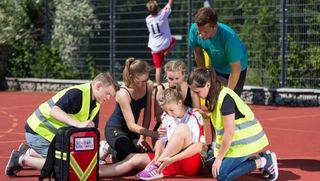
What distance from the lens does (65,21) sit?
21234mm

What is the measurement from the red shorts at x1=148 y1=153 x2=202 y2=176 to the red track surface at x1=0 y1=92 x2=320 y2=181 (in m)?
0.08

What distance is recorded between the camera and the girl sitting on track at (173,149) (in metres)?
7.06

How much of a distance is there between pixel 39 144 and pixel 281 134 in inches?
184

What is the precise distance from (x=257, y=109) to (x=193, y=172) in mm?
8137

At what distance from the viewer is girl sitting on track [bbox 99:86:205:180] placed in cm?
706

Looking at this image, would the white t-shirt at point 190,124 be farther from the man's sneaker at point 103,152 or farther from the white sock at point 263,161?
the man's sneaker at point 103,152

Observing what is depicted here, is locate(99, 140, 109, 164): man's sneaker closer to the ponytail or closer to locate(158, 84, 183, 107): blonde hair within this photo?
locate(158, 84, 183, 107): blonde hair

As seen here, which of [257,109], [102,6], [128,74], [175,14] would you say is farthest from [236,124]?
[102,6]

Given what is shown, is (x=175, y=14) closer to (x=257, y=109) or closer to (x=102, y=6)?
(x=102, y=6)

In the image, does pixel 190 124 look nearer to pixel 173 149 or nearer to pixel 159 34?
pixel 173 149

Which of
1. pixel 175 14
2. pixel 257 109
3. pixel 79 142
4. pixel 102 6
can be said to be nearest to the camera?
pixel 79 142

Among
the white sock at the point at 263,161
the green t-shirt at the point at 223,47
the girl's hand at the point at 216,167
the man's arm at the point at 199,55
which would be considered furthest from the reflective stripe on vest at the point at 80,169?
the man's arm at the point at 199,55

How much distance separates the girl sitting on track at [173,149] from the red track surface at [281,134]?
118 mm

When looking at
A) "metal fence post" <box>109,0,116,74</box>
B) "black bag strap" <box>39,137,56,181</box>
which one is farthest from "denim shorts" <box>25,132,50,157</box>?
"metal fence post" <box>109,0,116,74</box>
